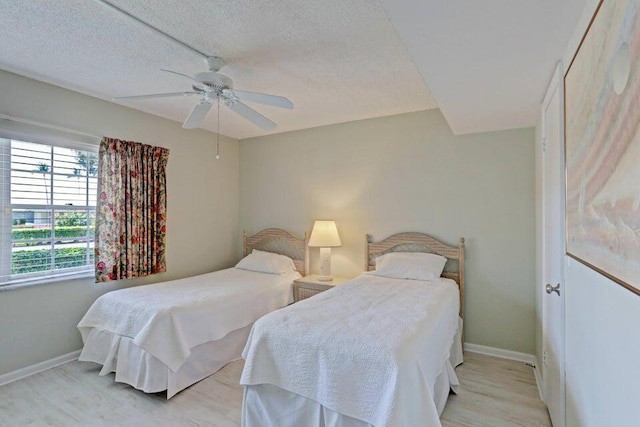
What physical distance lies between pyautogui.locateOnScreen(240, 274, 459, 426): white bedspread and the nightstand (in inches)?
46.9

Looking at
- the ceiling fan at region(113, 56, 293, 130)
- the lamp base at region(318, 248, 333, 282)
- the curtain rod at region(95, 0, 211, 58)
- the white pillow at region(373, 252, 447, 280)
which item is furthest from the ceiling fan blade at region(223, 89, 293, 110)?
the lamp base at region(318, 248, 333, 282)

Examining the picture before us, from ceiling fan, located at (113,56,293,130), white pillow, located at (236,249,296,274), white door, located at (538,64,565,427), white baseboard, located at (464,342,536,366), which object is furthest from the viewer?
white pillow, located at (236,249,296,274)

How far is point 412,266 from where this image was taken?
127 inches

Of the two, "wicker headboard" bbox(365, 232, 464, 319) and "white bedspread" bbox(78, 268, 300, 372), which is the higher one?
"wicker headboard" bbox(365, 232, 464, 319)

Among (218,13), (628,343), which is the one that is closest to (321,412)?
(628,343)

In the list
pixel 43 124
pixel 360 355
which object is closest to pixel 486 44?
pixel 360 355

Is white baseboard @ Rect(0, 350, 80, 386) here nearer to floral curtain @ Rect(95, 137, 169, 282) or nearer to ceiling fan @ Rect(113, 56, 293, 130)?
floral curtain @ Rect(95, 137, 169, 282)

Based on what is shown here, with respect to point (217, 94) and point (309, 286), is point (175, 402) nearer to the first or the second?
point (309, 286)

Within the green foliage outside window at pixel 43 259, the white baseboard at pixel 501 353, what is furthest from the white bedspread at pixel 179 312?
the white baseboard at pixel 501 353

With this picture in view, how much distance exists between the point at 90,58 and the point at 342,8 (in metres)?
1.95

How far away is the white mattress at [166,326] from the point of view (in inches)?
97.2

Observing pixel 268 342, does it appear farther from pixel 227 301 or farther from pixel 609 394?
pixel 609 394

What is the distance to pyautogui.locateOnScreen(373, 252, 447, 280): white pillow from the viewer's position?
3.15 metres

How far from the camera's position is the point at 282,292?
144 inches
